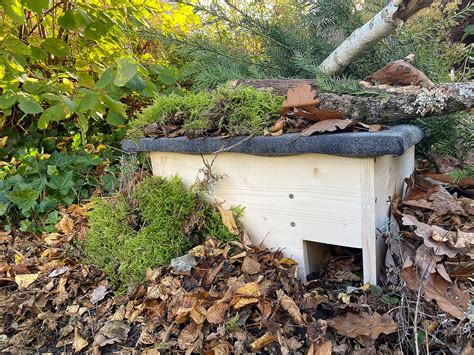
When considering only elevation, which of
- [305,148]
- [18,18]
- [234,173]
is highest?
[18,18]

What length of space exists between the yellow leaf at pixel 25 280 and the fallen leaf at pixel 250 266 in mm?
1041

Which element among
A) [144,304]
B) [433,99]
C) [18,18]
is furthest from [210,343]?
[18,18]

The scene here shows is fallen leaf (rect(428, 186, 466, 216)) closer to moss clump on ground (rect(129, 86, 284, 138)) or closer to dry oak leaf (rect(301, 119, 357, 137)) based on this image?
dry oak leaf (rect(301, 119, 357, 137))

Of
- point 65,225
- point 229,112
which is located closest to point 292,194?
point 229,112

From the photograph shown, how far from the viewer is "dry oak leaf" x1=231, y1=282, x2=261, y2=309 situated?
1284mm

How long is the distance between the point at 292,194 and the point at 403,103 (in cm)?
53

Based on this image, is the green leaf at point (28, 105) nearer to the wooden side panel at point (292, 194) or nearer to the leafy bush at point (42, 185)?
the wooden side panel at point (292, 194)

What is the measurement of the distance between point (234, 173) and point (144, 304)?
0.64 m

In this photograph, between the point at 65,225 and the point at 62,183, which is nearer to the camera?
the point at 65,225

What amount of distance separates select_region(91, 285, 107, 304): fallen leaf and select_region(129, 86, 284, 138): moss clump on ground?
30.6 inches

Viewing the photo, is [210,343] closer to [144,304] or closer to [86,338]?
[144,304]

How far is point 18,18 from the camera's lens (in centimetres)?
148

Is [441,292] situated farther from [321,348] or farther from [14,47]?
[14,47]

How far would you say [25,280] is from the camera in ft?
5.77
